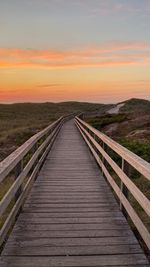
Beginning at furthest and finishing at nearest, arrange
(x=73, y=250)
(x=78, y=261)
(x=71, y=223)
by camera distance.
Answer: (x=71, y=223)
(x=73, y=250)
(x=78, y=261)

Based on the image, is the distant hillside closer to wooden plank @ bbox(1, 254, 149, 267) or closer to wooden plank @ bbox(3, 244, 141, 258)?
wooden plank @ bbox(3, 244, 141, 258)

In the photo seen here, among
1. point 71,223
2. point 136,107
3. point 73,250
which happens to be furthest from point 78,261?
point 136,107

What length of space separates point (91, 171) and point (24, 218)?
5.28 m

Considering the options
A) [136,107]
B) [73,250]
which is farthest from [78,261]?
[136,107]

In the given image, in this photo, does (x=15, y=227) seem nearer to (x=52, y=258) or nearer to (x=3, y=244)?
(x=3, y=244)

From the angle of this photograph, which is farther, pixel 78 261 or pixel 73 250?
pixel 73 250

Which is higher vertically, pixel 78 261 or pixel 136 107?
pixel 78 261

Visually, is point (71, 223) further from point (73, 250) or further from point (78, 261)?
point (78, 261)

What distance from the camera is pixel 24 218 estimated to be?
613 cm

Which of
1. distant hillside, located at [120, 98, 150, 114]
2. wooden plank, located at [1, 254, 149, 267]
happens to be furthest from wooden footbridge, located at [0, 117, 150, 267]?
distant hillside, located at [120, 98, 150, 114]

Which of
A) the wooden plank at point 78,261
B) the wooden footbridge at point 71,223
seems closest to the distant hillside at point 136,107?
the wooden footbridge at point 71,223

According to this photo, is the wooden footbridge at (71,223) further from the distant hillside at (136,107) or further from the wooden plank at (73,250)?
the distant hillside at (136,107)

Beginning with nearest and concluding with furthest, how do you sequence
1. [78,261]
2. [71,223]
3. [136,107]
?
1. [78,261]
2. [71,223]
3. [136,107]

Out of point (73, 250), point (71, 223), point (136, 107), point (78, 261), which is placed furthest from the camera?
point (136, 107)
